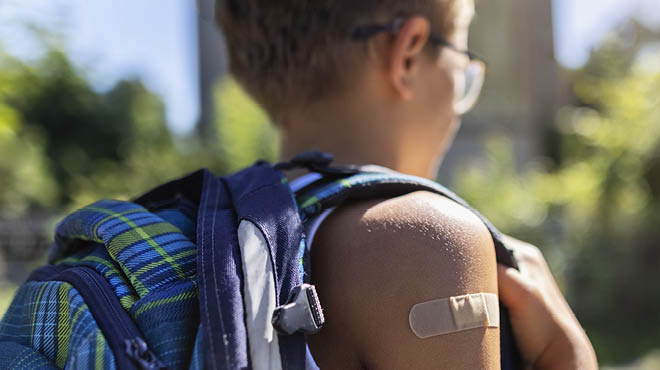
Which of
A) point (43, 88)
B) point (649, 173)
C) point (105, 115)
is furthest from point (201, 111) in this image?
point (649, 173)

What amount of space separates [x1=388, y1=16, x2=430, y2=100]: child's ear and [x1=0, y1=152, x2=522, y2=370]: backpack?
38 centimetres

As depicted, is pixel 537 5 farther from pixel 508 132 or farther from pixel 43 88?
pixel 43 88

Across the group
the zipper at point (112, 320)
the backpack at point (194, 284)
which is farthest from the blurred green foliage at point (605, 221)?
the zipper at point (112, 320)

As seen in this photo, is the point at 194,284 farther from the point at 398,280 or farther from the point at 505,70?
the point at 505,70

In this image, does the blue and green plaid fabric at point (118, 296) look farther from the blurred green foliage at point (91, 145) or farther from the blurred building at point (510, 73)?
the blurred building at point (510, 73)

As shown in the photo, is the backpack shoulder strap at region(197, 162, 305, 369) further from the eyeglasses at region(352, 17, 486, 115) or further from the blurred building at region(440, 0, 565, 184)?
the blurred building at region(440, 0, 565, 184)

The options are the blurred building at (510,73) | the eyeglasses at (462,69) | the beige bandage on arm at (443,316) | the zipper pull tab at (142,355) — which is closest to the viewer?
the zipper pull tab at (142,355)

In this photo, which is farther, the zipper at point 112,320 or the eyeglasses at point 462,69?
the eyeglasses at point 462,69

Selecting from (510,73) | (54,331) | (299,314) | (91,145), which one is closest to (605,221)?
(299,314)

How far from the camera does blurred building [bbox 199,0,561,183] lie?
1608cm

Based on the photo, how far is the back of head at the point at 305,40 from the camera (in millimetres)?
1447

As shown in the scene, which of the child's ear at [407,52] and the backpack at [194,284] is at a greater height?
the child's ear at [407,52]

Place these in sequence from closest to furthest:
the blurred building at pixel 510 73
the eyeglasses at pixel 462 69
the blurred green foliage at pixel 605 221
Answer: the eyeglasses at pixel 462 69 → the blurred green foliage at pixel 605 221 → the blurred building at pixel 510 73

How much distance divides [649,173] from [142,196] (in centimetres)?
1219
